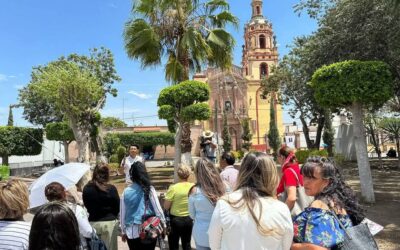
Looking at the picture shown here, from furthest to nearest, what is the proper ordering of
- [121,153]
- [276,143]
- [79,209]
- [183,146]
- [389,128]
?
[276,143] < [121,153] < [389,128] < [183,146] < [79,209]

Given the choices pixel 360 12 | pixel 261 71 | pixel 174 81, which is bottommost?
pixel 174 81

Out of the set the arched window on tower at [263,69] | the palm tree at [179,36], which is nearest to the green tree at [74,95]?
the palm tree at [179,36]

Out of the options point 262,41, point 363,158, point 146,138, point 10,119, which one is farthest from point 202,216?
point 262,41

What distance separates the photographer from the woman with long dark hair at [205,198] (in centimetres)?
365

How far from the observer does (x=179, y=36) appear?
44.3 ft

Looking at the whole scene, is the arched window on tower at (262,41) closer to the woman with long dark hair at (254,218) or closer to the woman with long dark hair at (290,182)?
the woman with long dark hair at (290,182)

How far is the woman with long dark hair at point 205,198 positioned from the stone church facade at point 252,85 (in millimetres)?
48912

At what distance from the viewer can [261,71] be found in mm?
56500

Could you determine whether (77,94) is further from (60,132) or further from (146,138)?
(146,138)

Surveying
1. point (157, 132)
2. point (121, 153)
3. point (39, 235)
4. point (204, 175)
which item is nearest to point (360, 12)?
point (204, 175)

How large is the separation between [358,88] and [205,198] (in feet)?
19.8

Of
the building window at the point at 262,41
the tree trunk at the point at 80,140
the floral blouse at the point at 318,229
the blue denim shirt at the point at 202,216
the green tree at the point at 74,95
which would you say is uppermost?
the building window at the point at 262,41

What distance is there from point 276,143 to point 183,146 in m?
32.3

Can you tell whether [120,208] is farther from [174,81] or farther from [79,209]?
[174,81]
